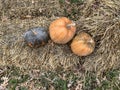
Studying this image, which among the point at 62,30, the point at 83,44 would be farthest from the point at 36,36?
the point at 83,44

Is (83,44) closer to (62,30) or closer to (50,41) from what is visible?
(62,30)

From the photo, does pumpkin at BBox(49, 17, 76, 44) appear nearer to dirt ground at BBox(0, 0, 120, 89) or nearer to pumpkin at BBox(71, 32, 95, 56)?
pumpkin at BBox(71, 32, 95, 56)

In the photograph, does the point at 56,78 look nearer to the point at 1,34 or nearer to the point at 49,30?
the point at 49,30

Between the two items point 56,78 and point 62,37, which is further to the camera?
point 56,78

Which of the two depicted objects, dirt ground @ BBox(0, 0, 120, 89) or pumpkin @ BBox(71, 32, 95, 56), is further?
dirt ground @ BBox(0, 0, 120, 89)

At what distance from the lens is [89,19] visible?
575 centimetres

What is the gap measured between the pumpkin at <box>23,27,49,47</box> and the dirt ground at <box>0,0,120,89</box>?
0.21 metres

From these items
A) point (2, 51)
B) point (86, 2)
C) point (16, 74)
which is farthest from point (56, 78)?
point (86, 2)

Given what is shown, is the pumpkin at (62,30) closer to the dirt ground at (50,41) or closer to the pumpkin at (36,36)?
the pumpkin at (36,36)

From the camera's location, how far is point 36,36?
218 inches

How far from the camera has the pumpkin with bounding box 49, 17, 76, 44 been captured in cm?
539

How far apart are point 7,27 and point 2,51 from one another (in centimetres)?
49

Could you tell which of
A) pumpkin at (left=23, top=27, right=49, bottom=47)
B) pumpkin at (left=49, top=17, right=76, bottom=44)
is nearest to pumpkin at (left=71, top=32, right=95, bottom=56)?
pumpkin at (left=49, top=17, right=76, bottom=44)

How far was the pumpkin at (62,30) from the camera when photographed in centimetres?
539
